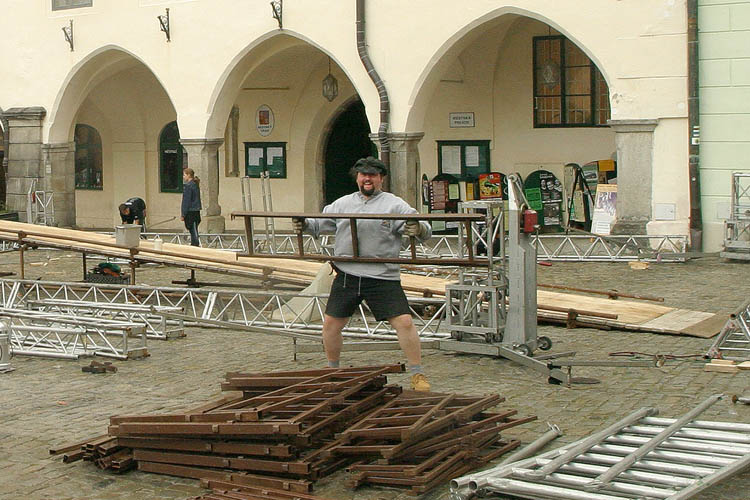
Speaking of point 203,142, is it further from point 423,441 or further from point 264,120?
point 423,441

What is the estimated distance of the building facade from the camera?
1833 centimetres

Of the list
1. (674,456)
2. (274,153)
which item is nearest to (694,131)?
(274,153)

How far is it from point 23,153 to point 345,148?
679 cm

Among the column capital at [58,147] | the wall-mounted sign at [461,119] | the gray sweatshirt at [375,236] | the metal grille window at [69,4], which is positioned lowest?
the gray sweatshirt at [375,236]

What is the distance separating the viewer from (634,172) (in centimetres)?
1838

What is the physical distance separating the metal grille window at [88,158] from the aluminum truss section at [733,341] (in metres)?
20.7

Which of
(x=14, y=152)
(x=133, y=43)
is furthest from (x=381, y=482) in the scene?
(x=14, y=152)

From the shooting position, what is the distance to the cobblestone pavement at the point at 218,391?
662 centimetres

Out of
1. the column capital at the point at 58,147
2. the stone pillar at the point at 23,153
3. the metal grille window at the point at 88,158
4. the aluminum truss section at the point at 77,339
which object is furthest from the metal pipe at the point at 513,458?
the metal grille window at the point at 88,158

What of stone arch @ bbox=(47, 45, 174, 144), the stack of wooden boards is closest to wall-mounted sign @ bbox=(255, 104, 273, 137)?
stone arch @ bbox=(47, 45, 174, 144)

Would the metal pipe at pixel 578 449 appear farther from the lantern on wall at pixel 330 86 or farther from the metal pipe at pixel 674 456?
the lantern on wall at pixel 330 86

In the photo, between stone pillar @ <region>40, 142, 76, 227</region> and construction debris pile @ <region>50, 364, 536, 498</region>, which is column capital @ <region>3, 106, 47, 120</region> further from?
construction debris pile @ <region>50, 364, 536, 498</region>

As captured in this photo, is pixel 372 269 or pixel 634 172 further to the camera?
pixel 634 172

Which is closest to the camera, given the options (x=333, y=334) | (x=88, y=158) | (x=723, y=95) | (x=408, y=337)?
(x=408, y=337)
